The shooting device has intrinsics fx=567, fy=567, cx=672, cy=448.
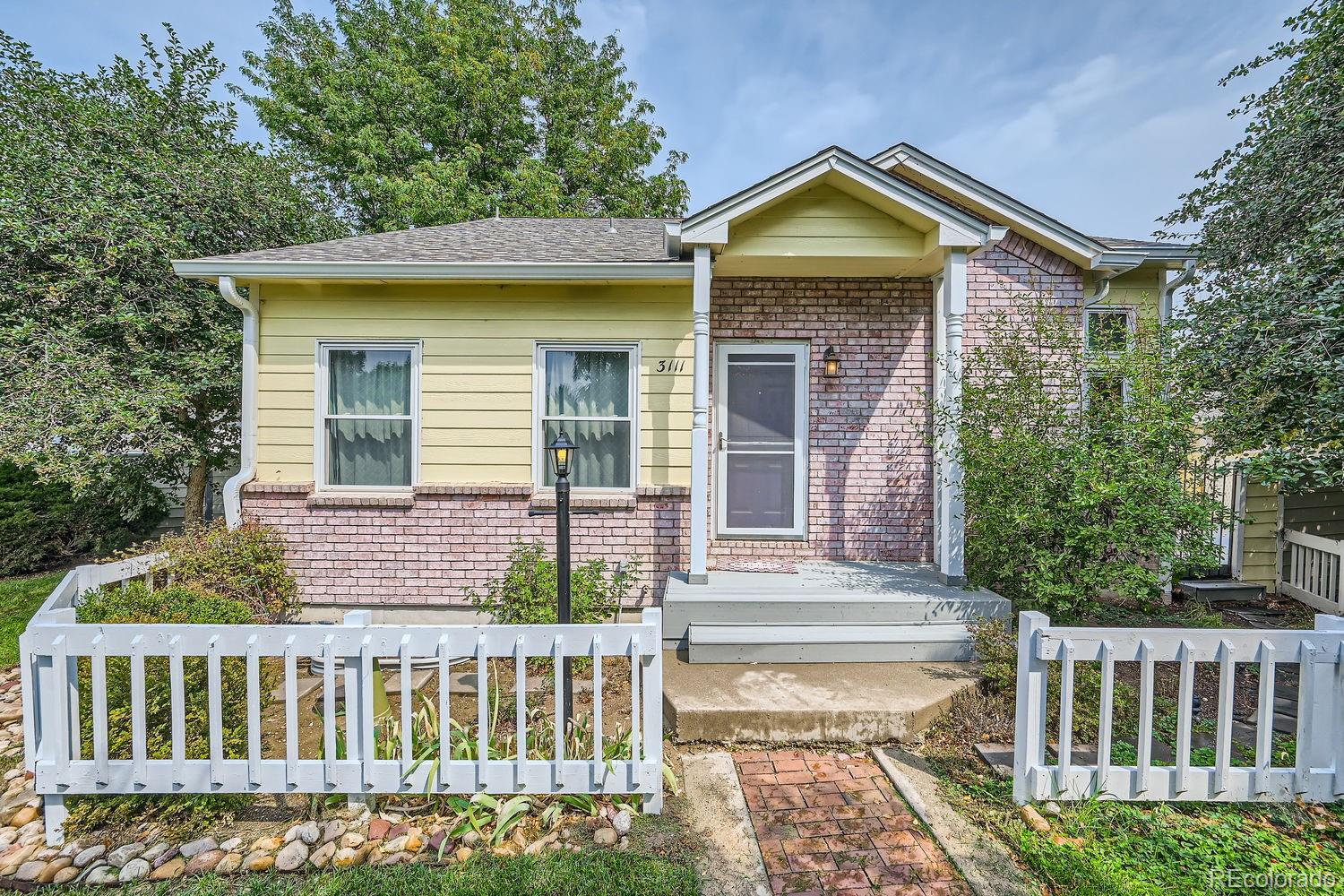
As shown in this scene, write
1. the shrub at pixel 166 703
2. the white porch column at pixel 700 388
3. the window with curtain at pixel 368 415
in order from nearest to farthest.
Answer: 1. the shrub at pixel 166 703
2. the white porch column at pixel 700 388
3. the window with curtain at pixel 368 415

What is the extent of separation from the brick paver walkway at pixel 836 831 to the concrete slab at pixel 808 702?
0.14 m

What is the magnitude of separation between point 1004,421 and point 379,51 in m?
18.4

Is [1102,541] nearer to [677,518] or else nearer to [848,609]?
[848,609]

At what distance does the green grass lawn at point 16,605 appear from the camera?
16.0ft

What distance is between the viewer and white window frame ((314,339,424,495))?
5.34 m


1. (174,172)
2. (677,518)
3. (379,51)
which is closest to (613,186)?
(379,51)

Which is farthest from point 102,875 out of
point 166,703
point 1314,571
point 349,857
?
point 1314,571

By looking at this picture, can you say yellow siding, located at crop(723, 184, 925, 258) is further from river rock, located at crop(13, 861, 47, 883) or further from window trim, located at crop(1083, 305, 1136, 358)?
river rock, located at crop(13, 861, 47, 883)

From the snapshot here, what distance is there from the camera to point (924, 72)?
896 centimetres

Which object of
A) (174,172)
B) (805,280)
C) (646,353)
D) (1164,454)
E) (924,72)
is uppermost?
(924,72)

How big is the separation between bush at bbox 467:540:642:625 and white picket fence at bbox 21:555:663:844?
1.75m

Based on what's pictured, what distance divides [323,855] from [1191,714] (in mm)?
3954

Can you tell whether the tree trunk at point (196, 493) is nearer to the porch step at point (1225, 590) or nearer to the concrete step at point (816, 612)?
the concrete step at point (816, 612)

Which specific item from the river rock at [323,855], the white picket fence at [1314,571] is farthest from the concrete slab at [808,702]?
the white picket fence at [1314,571]
